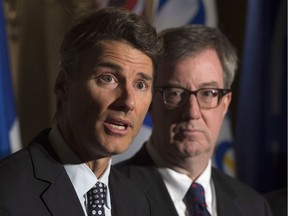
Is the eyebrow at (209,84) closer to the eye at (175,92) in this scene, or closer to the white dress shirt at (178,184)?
the eye at (175,92)

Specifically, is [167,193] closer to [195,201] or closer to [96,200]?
[195,201]

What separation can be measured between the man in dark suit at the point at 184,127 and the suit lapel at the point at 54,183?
321 millimetres

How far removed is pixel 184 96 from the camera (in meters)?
1.39

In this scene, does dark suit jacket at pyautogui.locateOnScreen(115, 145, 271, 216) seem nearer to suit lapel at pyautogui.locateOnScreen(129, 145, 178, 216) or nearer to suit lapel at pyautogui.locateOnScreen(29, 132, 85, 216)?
suit lapel at pyautogui.locateOnScreen(129, 145, 178, 216)

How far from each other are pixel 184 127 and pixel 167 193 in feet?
0.53

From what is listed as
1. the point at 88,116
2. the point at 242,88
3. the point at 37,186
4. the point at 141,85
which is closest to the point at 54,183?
the point at 37,186

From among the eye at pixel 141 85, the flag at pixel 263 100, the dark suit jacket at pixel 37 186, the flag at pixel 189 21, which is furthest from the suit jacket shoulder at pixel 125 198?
the flag at pixel 263 100

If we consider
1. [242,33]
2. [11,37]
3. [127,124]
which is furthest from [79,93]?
[242,33]

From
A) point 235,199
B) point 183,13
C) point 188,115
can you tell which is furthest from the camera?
point 183,13

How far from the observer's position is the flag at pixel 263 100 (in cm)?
201

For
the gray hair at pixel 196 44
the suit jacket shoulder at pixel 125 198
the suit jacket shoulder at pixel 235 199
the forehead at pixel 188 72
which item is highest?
the gray hair at pixel 196 44

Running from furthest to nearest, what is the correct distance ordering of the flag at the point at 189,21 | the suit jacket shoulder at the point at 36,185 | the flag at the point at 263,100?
the flag at the point at 263,100, the flag at the point at 189,21, the suit jacket shoulder at the point at 36,185

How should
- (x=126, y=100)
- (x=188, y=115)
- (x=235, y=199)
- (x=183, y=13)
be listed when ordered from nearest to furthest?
(x=126, y=100), (x=188, y=115), (x=235, y=199), (x=183, y=13)

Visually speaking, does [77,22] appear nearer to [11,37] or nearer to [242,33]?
[11,37]
